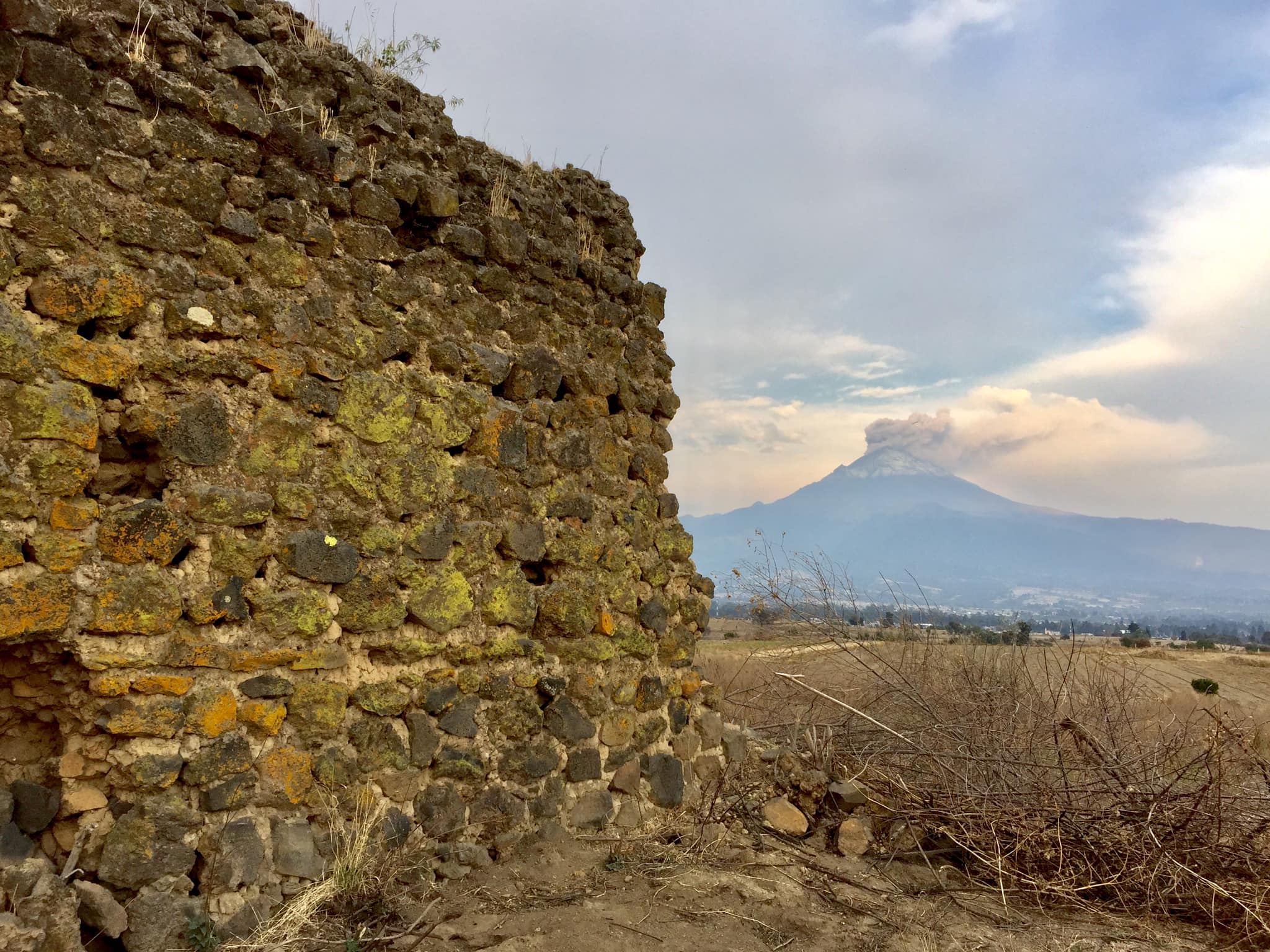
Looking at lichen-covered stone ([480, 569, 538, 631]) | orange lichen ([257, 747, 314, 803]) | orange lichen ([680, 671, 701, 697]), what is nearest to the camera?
orange lichen ([257, 747, 314, 803])

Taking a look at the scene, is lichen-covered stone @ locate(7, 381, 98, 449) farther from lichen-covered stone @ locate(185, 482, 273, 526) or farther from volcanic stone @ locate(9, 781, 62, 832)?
volcanic stone @ locate(9, 781, 62, 832)

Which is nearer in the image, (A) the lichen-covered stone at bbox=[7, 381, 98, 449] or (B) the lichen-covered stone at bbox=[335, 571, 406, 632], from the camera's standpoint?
(A) the lichen-covered stone at bbox=[7, 381, 98, 449]

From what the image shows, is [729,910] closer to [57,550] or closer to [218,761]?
[218,761]

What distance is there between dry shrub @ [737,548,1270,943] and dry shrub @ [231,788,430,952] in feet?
9.47

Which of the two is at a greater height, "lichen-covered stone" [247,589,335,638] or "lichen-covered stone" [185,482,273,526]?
"lichen-covered stone" [185,482,273,526]

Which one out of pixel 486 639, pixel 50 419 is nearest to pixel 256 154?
pixel 50 419

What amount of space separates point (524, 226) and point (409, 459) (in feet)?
5.25

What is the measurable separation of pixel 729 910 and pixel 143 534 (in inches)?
120

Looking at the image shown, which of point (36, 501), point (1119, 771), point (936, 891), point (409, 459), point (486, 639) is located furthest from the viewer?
point (1119, 771)

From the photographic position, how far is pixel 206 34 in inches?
131

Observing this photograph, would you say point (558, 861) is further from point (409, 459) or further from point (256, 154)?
point (256, 154)

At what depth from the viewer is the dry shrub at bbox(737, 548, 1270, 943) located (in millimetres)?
4316

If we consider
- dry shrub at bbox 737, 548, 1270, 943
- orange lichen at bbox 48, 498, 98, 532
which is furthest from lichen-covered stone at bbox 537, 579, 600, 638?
orange lichen at bbox 48, 498, 98, 532

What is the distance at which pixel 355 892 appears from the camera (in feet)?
10.5
